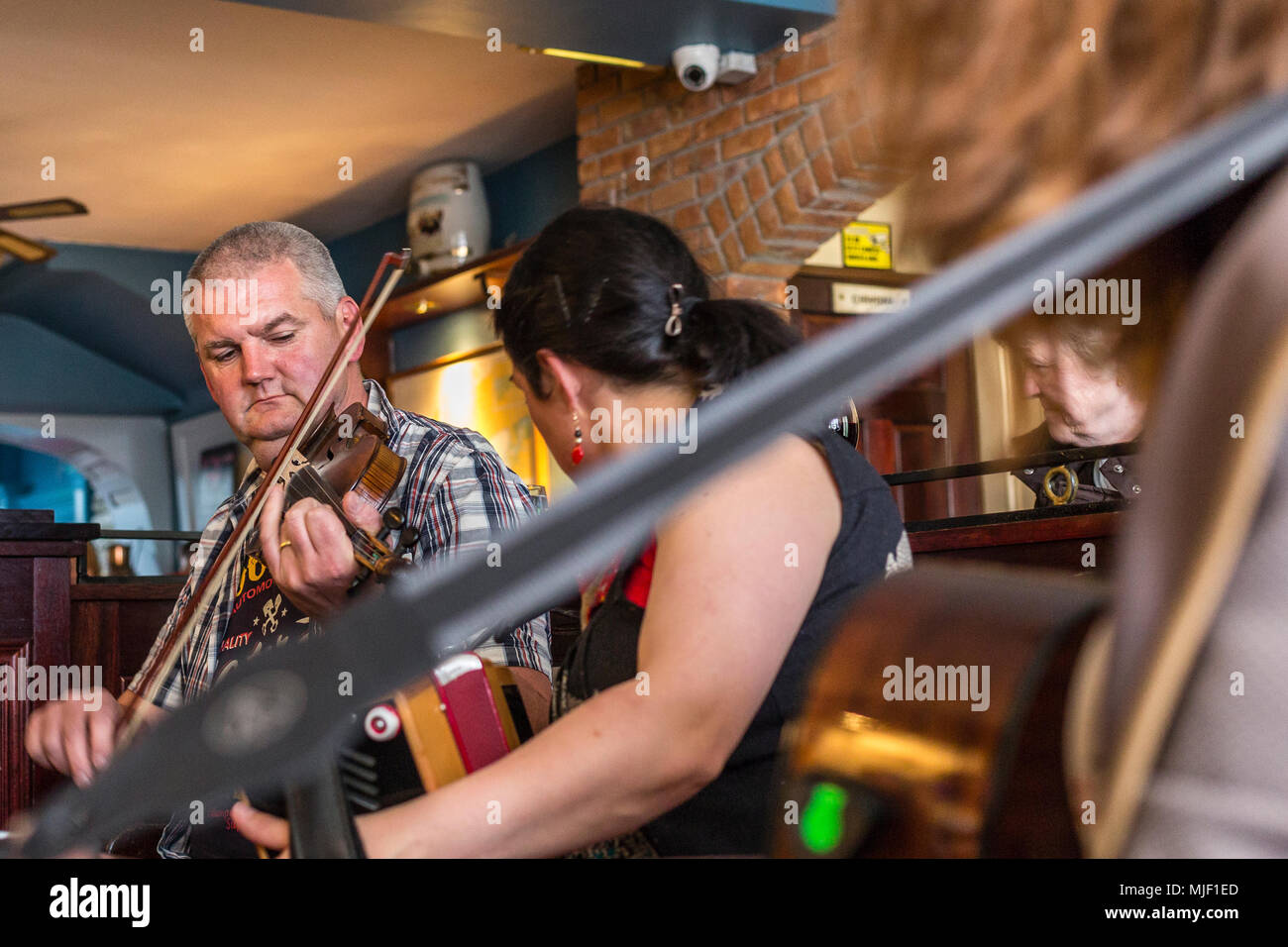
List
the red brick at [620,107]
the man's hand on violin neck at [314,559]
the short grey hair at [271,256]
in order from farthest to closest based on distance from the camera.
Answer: the red brick at [620,107]
the short grey hair at [271,256]
the man's hand on violin neck at [314,559]

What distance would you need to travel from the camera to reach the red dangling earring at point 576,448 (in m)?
1.32

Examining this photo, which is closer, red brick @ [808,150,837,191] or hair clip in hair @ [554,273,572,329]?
hair clip in hair @ [554,273,572,329]

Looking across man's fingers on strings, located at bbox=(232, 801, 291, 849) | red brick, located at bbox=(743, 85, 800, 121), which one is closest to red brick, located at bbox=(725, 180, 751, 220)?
red brick, located at bbox=(743, 85, 800, 121)

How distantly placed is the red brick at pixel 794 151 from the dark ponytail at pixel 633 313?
279 centimetres

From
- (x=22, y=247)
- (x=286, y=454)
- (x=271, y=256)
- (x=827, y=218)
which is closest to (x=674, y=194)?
(x=827, y=218)

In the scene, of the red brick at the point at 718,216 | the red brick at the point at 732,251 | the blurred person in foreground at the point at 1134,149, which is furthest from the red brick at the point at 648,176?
the blurred person in foreground at the point at 1134,149

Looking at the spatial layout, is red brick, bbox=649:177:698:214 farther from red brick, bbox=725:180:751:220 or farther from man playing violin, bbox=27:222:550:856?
man playing violin, bbox=27:222:550:856

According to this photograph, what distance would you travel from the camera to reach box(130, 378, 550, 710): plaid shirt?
164 centimetres

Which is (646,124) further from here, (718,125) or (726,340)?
(726,340)

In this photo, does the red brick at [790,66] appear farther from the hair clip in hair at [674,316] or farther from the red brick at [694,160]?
the hair clip in hair at [674,316]

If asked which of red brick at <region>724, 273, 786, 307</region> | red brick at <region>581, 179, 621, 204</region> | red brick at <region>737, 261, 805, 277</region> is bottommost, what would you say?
red brick at <region>724, 273, 786, 307</region>

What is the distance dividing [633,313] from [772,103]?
3.00 meters

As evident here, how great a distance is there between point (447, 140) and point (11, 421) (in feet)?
12.7
